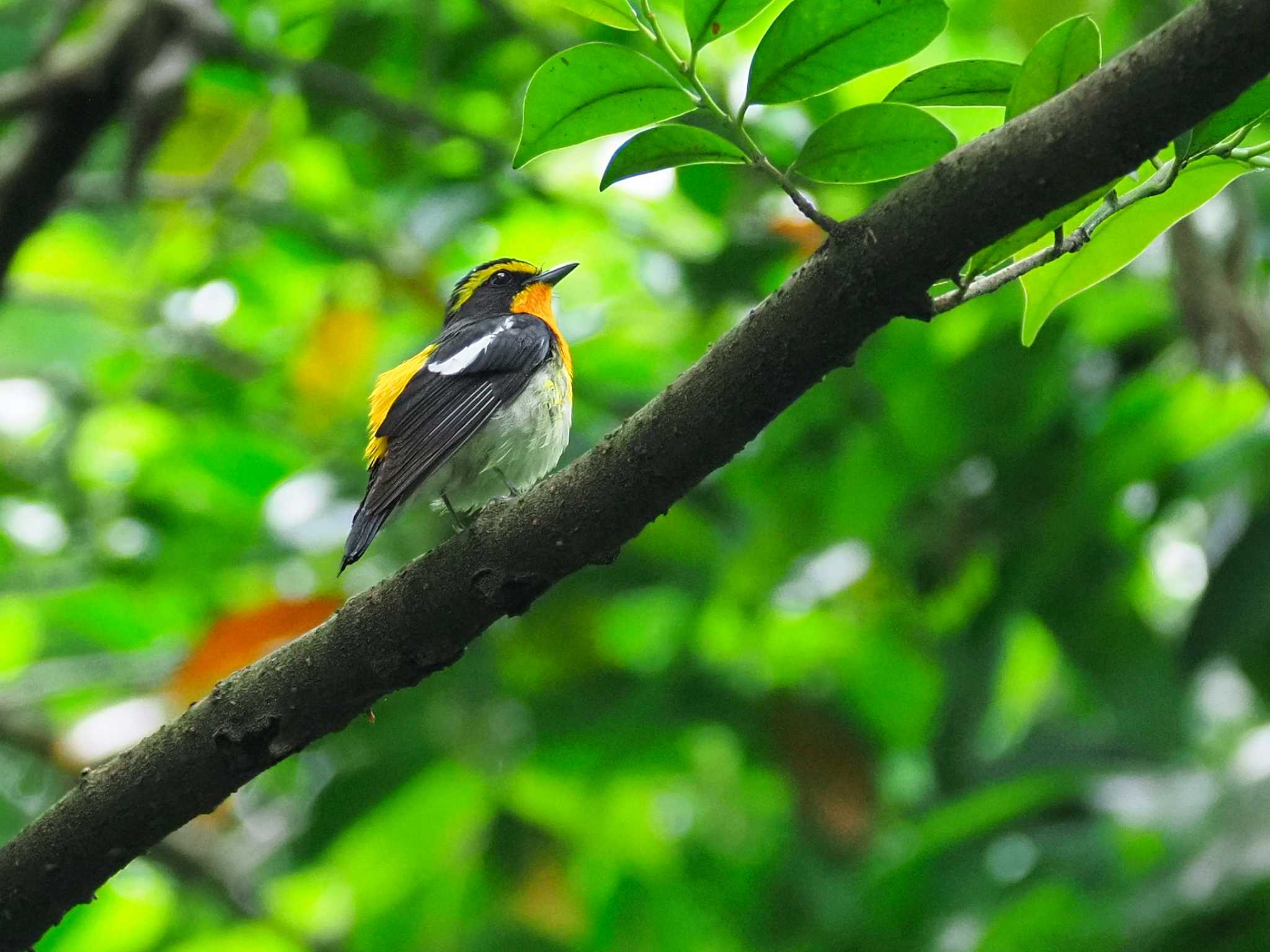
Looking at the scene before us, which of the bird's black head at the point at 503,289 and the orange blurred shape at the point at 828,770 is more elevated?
the bird's black head at the point at 503,289

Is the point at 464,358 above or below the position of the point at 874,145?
above

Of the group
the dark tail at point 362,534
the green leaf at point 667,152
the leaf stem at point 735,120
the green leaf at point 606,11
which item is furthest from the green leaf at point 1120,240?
the dark tail at point 362,534

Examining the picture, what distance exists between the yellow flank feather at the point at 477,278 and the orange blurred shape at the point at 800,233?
0.97m

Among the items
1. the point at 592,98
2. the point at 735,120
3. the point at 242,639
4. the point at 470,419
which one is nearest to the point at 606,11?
the point at 592,98

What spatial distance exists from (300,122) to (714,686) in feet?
9.59

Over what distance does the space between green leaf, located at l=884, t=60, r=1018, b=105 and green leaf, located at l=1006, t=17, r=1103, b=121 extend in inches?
1.5

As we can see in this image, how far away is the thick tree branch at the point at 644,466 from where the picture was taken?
5.06 feet

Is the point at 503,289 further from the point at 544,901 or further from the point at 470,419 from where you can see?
the point at 544,901

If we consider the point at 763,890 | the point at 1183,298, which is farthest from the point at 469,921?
the point at 1183,298

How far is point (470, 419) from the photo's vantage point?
3.47m

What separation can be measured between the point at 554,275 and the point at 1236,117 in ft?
10.5

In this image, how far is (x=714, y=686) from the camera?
15.1ft

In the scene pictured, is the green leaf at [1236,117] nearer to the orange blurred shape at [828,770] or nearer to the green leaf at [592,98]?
the green leaf at [592,98]

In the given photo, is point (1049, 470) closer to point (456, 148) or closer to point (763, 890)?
point (763, 890)
